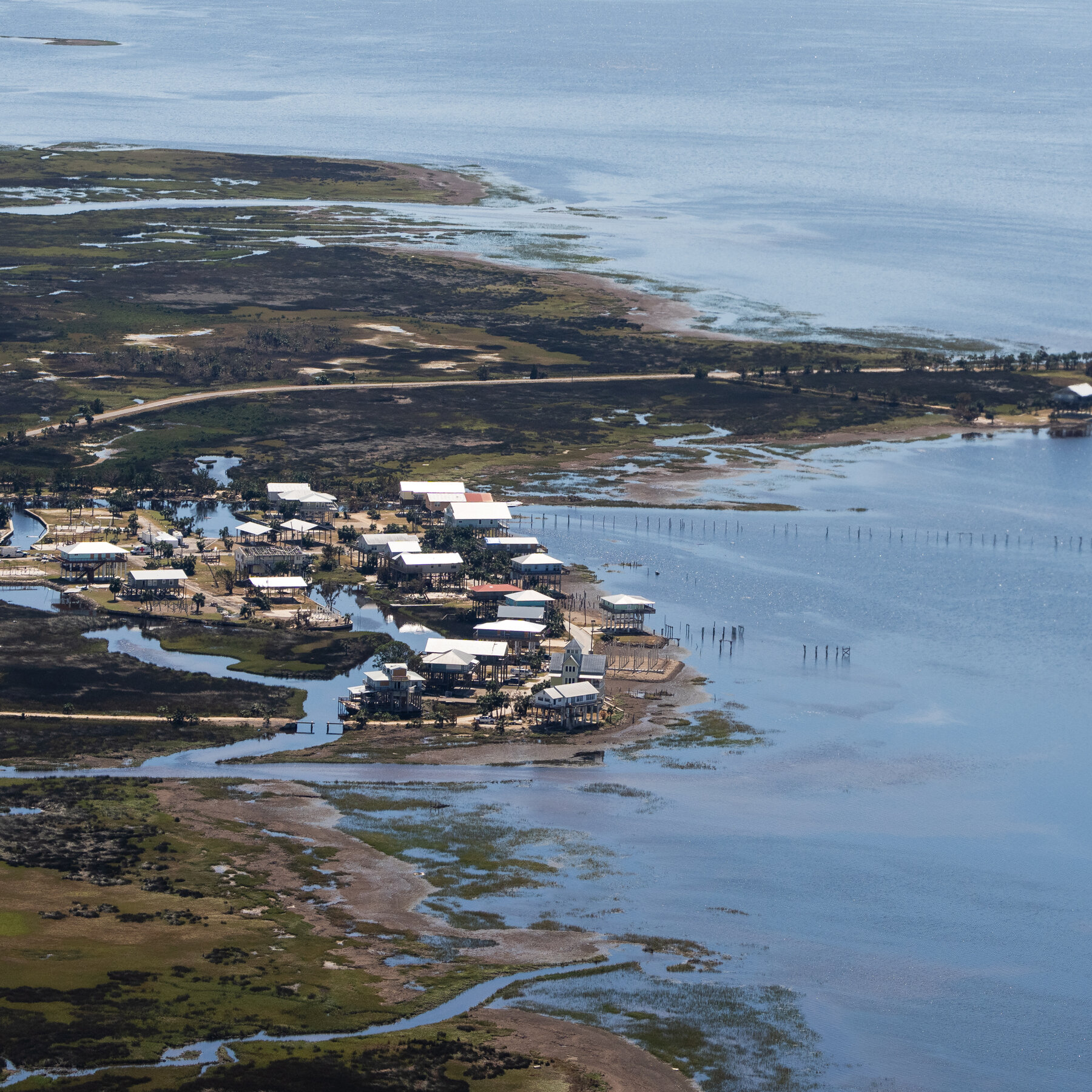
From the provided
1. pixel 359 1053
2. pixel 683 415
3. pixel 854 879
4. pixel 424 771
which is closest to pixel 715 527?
pixel 683 415

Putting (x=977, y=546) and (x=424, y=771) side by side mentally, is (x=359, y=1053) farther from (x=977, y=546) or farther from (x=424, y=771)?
(x=977, y=546)

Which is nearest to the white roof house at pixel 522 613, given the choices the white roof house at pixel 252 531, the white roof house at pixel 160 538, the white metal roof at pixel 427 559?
the white metal roof at pixel 427 559

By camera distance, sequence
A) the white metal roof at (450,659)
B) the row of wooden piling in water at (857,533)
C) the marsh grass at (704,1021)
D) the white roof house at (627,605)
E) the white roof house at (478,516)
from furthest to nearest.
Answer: the row of wooden piling in water at (857,533) → the white roof house at (478,516) → the white roof house at (627,605) → the white metal roof at (450,659) → the marsh grass at (704,1021)

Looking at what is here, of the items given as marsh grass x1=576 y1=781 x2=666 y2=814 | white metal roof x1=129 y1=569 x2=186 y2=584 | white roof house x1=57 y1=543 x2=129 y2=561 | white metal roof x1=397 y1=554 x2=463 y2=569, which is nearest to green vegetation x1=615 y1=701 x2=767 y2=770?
marsh grass x1=576 y1=781 x2=666 y2=814

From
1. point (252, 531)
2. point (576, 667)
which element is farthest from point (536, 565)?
point (252, 531)

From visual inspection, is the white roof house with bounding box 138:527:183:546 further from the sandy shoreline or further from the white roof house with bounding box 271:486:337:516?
the sandy shoreline

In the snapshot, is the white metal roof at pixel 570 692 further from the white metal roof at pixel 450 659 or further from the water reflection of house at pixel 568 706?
the white metal roof at pixel 450 659
